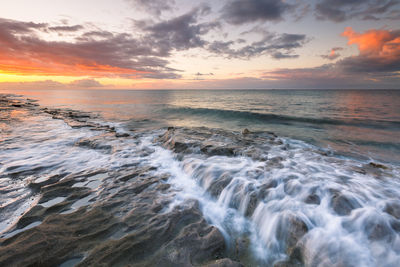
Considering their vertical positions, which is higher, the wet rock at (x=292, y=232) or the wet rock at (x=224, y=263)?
the wet rock at (x=224, y=263)

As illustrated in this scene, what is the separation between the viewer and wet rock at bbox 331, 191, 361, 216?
3.65 meters

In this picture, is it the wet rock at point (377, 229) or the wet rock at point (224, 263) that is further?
the wet rock at point (377, 229)

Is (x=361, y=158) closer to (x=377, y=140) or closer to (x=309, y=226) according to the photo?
(x=377, y=140)

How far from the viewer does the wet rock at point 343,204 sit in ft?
12.0

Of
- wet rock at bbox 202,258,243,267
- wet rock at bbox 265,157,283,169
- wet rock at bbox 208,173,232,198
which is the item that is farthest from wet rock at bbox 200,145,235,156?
wet rock at bbox 202,258,243,267

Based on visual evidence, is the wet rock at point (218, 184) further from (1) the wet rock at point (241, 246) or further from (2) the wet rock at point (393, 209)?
(2) the wet rock at point (393, 209)

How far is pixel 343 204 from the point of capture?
3818 millimetres

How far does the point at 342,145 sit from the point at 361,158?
2.31m

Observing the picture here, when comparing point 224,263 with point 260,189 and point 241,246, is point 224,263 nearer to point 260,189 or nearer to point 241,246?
point 241,246

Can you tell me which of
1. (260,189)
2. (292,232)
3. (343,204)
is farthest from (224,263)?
(343,204)

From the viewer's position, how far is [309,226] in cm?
327

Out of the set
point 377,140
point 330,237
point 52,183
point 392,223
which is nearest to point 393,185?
point 392,223

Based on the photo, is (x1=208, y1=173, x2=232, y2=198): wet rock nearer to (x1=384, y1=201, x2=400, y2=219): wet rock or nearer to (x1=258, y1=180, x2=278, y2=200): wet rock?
(x1=258, y1=180, x2=278, y2=200): wet rock

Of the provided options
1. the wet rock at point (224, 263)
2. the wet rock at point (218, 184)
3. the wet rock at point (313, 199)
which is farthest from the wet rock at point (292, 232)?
the wet rock at point (218, 184)
